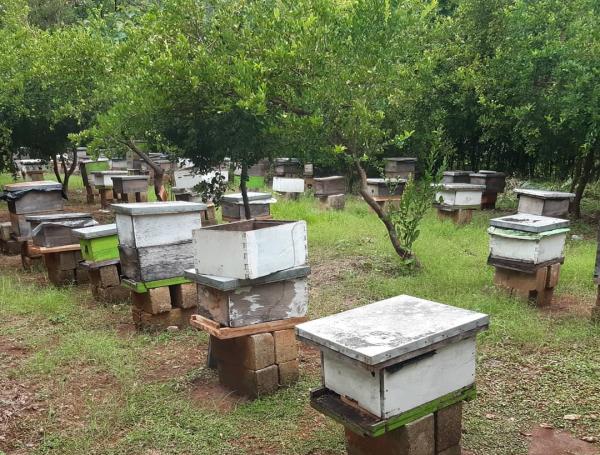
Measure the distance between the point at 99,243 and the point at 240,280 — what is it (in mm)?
2931

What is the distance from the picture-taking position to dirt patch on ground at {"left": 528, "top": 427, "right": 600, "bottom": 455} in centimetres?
298

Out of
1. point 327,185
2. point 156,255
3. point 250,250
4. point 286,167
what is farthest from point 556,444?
point 286,167

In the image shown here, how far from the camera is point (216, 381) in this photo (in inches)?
162

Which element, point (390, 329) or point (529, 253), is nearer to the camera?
point (390, 329)

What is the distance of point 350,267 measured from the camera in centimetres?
677

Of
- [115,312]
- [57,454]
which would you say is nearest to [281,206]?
[115,312]

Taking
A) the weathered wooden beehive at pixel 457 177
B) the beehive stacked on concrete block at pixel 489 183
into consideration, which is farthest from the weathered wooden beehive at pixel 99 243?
the beehive stacked on concrete block at pixel 489 183

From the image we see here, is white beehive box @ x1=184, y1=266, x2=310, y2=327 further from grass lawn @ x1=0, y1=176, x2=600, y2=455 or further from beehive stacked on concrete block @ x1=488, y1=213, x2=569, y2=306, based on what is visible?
beehive stacked on concrete block @ x1=488, y1=213, x2=569, y2=306

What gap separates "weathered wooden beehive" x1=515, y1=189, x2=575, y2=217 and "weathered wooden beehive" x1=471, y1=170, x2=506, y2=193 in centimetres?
297

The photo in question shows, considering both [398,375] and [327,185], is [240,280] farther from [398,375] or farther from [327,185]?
[327,185]

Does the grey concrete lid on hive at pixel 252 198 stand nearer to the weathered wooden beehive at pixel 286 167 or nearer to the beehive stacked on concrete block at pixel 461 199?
the beehive stacked on concrete block at pixel 461 199

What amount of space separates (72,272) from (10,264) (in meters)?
2.00

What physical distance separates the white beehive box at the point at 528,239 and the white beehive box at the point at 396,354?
2.65 metres

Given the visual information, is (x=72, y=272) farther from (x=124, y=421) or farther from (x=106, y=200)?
(x=106, y=200)
